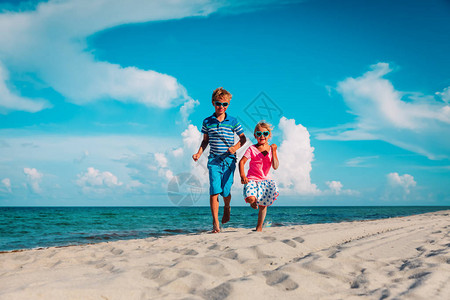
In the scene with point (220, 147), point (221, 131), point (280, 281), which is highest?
point (221, 131)

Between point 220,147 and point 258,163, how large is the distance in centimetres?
75

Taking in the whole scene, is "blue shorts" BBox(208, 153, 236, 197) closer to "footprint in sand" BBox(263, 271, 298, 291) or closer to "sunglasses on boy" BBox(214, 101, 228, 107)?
"sunglasses on boy" BBox(214, 101, 228, 107)

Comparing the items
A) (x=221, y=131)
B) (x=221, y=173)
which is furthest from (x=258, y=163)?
(x=221, y=131)

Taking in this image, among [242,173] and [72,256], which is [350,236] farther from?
[72,256]

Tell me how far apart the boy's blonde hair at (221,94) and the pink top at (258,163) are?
0.99 metres

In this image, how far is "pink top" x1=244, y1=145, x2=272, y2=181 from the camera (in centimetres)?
475

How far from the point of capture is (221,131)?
511cm

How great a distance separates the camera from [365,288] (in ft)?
6.69

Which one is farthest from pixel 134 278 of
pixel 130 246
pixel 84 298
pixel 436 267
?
pixel 436 267

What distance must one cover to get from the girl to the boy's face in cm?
70

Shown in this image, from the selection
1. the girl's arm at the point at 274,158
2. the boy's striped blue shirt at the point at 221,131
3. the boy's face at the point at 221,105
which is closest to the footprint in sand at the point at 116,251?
the boy's striped blue shirt at the point at 221,131

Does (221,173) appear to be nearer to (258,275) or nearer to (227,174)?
(227,174)

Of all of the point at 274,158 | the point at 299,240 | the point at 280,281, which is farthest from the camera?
the point at 274,158

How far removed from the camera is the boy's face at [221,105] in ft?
16.8
